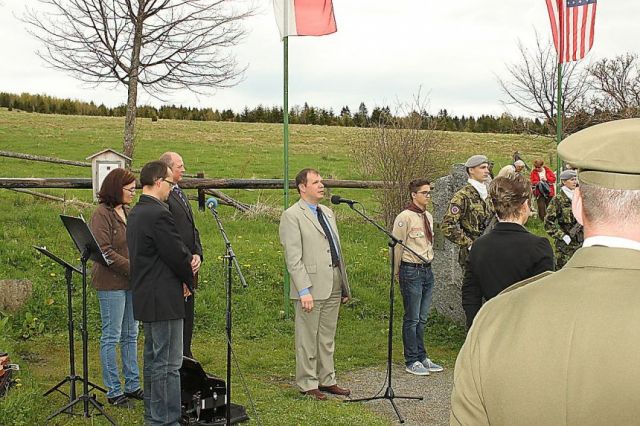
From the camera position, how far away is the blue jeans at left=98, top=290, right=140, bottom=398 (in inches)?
267

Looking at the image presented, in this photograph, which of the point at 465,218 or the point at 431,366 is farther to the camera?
the point at 431,366

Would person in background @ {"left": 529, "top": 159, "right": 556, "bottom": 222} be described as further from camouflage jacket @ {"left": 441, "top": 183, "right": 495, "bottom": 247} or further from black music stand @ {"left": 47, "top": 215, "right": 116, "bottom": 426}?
black music stand @ {"left": 47, "top": 215, "right": 116, "bottom": 426}

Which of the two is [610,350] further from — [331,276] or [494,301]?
[331,276]

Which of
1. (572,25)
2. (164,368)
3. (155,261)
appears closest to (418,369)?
(164,368)

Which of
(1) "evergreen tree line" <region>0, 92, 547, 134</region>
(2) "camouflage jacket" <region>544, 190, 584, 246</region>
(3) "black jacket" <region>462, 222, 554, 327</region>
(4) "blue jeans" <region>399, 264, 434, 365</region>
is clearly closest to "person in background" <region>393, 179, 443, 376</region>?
(4) "blue jeans" <region>399, 264, 434, 365</region>

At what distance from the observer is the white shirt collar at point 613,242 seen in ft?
6.12

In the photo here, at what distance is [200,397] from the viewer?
6348 millimetres

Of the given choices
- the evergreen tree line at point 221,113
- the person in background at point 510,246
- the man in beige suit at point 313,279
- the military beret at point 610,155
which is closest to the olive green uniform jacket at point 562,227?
the man in beige suit at point 313,279

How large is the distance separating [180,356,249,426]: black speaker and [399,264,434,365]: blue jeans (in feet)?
7.81

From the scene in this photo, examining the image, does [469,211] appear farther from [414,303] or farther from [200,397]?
[200,397]

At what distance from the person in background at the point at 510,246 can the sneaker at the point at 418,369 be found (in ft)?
10.3

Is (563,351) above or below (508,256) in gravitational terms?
above

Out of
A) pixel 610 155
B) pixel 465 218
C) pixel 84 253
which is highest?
pixel 610 155

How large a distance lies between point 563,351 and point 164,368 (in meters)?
4.43
